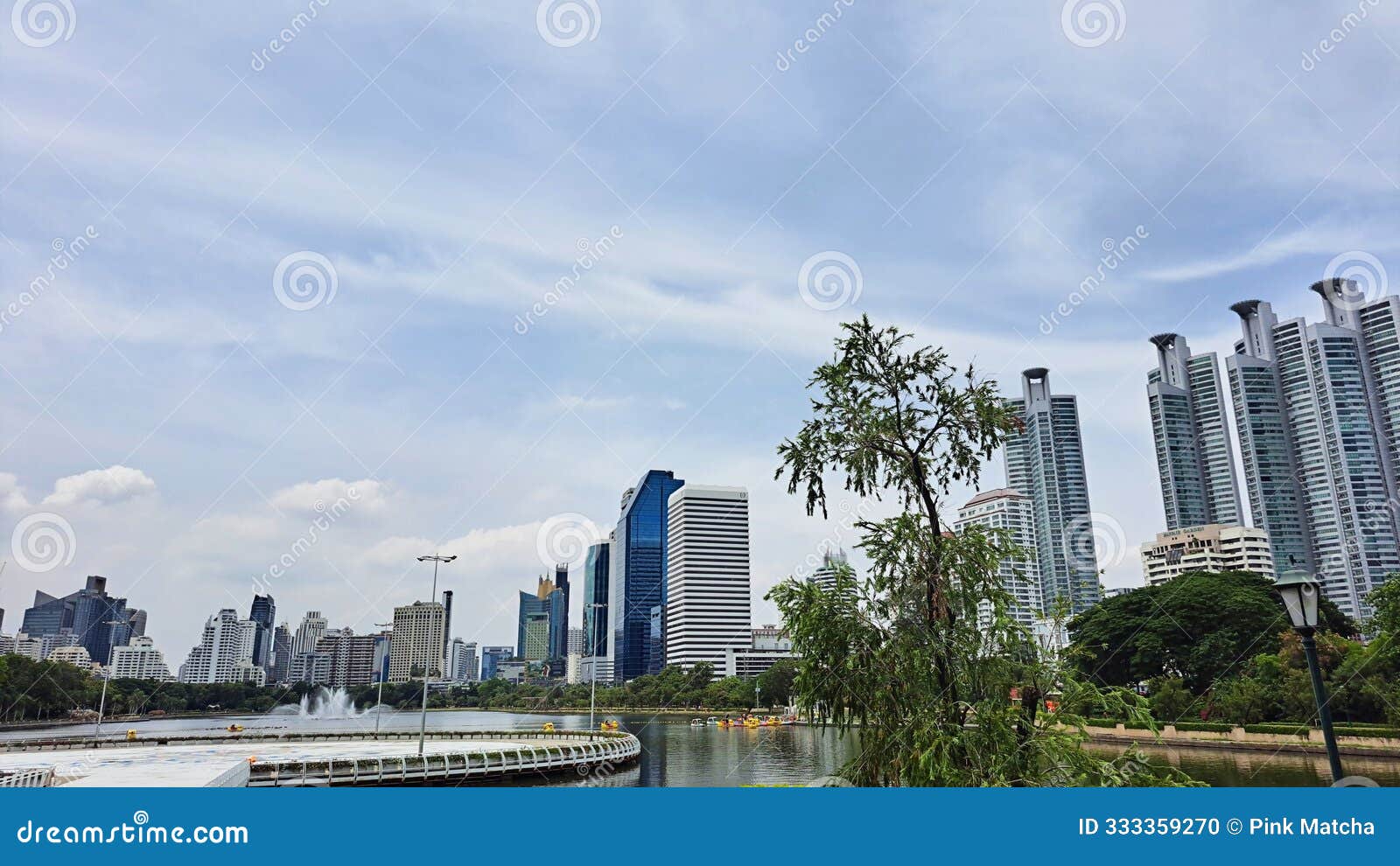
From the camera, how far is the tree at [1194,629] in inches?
2048

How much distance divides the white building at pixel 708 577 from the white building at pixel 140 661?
256ft

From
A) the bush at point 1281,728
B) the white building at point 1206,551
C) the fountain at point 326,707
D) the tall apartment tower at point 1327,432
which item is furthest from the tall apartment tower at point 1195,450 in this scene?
the fountain at point 326,707

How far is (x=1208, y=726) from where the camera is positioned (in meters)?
41.8

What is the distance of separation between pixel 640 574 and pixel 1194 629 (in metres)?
136

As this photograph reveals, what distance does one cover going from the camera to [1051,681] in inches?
324

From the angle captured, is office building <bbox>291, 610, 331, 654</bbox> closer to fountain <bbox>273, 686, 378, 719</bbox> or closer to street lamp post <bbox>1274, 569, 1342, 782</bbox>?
fountain <bbox>273, 686, 378, 719</bbox>

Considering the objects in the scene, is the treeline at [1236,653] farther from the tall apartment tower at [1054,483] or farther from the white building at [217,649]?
the white building at [217,649]

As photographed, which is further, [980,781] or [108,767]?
[108,767]

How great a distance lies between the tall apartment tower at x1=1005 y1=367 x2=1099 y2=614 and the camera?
139 meters

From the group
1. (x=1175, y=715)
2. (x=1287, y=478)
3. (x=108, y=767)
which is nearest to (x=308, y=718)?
(x=108, y=767)

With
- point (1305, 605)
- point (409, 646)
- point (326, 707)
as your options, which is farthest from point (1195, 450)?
point (1305, 605)
